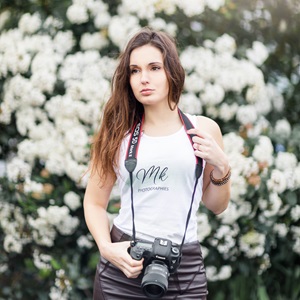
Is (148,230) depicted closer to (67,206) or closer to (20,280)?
(67,206)

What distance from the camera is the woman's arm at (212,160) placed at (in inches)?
90.6

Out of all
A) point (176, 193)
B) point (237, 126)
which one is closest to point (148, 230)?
point (176, 193)

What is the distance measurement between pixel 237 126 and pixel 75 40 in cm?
130

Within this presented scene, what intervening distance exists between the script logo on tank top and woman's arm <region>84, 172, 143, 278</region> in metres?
0.21

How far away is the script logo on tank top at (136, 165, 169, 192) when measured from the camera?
92.5 inches

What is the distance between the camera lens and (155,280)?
218cm

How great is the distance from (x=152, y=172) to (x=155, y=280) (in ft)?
1.28

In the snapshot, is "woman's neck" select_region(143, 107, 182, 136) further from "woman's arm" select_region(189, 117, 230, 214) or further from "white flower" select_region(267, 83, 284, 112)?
"white flower" select_region(267, 83, 284, 112)

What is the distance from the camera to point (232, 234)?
4.27 m

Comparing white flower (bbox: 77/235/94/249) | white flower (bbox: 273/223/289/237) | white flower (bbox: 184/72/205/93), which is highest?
white flower (bbox: 184/72/205/93)

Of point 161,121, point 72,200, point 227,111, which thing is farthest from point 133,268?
point 227,111

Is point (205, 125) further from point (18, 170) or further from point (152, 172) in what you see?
point (18, 170)

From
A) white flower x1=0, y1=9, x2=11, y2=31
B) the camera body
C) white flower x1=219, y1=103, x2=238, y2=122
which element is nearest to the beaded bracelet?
the camera body

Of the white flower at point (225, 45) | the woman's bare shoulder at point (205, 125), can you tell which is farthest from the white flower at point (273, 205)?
the woman's bare shoulder at point (205, 125)
